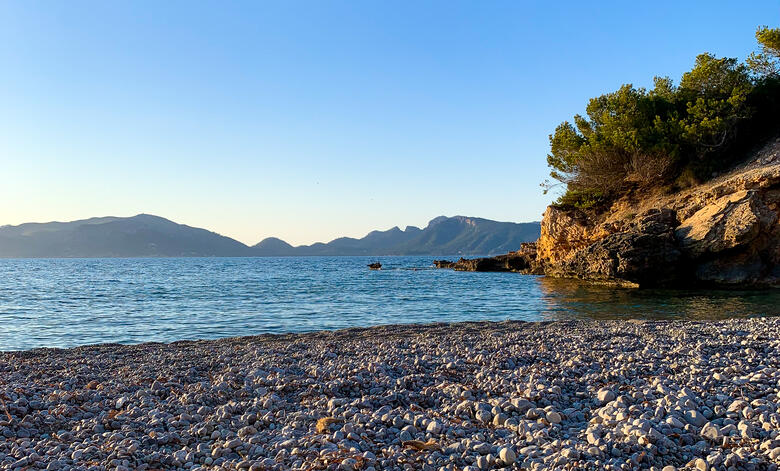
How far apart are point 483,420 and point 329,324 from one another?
14734 millimetres

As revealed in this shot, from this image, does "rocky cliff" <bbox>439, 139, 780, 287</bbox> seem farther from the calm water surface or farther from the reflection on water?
the calm water surface

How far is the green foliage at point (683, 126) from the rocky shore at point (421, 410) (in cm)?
3007

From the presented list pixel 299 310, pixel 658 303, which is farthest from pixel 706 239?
pixel 299 310

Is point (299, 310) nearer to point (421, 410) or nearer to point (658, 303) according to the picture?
point (658, 303)

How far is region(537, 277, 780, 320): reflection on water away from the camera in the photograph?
758 inches

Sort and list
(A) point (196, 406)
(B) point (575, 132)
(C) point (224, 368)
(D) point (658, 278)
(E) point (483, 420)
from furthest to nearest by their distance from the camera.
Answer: (B) point (575, 132)
(D) point (658, 278)
(C) point (224, 368)
(A) point (196, 406)
(E) point (483, 420)

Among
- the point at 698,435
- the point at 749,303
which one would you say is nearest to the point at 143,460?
the point at 698,435

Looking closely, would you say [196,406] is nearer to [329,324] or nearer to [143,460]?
[143,460]

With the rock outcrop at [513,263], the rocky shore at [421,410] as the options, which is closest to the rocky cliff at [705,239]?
the rock outcrop at [513,263]

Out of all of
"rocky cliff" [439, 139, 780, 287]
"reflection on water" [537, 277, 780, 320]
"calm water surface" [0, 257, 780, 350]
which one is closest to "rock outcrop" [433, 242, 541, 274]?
"rocky cliff" [439, 139, 780, 287]

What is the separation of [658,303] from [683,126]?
18.0m

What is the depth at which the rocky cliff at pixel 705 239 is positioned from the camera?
2792 centimetres

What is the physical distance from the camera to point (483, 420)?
5.71 metres

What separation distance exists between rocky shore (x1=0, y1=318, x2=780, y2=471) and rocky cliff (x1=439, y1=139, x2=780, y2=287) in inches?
858
